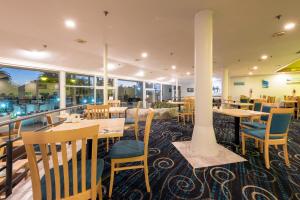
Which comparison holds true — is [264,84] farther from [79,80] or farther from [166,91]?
[79,80]

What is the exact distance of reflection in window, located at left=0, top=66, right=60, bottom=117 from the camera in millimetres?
5258

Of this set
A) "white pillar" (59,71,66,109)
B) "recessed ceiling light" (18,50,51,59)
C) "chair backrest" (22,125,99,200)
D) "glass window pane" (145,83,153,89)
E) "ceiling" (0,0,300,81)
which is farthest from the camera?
"glass window pane" (145,83,153,89)

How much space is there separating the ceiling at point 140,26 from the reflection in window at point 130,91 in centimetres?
541

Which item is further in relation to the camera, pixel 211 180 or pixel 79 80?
pixel 79 80

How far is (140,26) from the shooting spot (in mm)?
3402

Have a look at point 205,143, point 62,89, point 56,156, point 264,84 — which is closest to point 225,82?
point 264,84

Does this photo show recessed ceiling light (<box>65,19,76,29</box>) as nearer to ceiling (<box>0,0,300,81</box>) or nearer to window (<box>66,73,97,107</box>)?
ceiling (<box>0,0,300,81</box>)

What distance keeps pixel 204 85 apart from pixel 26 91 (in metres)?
6.81

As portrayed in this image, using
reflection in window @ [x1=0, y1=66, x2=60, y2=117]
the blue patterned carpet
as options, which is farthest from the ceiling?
the blue patterned carpet

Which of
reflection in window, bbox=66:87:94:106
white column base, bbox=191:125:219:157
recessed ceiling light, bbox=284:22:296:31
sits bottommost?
white column base, bbox=191:125:219:157

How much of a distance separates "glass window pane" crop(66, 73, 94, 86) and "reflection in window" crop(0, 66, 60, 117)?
584mm

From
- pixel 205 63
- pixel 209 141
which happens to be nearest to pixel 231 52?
pixel 205 63

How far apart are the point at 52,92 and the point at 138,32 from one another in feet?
17.4

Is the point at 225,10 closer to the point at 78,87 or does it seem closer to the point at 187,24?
the point at 187,24
